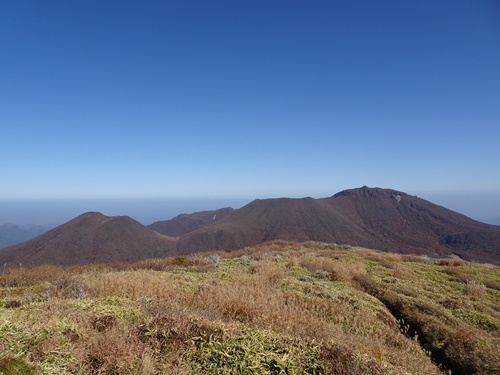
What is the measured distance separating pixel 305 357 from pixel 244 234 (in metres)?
69.6

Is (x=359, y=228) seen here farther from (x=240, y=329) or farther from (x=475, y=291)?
(x=240, y=329)

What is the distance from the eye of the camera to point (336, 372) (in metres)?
2.88

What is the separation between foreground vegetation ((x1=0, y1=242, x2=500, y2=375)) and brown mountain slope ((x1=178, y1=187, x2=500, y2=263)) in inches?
2150

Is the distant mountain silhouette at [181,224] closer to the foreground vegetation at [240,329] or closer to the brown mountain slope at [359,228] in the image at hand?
the brown mountain slope at [359,228]

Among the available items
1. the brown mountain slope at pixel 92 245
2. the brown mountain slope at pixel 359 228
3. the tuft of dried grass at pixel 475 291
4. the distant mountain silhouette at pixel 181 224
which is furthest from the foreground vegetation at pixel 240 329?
the distant mountain silhouette at pixel 181 224

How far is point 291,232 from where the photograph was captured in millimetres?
76812

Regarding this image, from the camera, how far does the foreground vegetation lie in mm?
2814

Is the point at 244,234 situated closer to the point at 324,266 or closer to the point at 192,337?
the point at 324,266

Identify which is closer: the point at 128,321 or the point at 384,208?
the point at 128,321

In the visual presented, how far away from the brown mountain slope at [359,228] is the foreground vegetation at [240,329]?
5461cm

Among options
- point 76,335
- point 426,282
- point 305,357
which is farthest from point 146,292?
point 426,282

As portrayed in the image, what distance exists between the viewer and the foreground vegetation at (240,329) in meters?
2.81

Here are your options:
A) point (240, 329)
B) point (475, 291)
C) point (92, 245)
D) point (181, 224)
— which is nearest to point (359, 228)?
point (92, 245)

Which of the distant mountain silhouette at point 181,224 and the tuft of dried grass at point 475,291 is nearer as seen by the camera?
the tuft of dried grass at point 475,291
